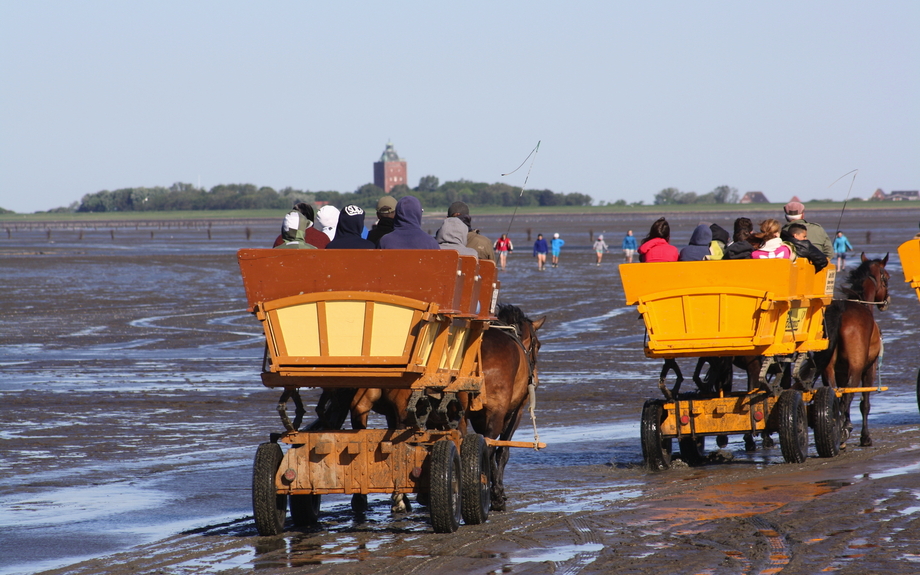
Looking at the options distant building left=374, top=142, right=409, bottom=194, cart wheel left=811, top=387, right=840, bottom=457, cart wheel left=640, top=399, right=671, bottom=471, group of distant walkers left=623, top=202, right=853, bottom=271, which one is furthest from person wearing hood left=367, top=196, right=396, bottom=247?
distant building left=374, top=142, right=409, bottom=194

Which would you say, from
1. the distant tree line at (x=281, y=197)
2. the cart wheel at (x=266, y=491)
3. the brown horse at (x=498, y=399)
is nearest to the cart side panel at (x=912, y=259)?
the brown horse at (x=498, y=399)

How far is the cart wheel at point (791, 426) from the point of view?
981 centimetres

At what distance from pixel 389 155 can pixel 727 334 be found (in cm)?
17464

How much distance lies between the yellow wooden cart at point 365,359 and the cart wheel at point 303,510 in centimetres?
4

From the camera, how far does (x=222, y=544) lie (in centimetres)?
704

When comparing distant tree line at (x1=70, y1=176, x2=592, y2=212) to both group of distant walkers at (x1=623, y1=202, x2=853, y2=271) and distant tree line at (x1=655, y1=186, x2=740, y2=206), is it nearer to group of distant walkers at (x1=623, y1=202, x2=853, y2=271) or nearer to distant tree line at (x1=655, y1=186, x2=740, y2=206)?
distant tree line at (x1=655, y1=186, x2=740, y2=206)

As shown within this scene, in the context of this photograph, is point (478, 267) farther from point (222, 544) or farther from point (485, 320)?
point (222, 544)

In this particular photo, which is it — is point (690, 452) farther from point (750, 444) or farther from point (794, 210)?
point (794, 210)

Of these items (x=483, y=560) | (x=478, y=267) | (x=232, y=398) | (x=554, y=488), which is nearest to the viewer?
(x=483, y=560)

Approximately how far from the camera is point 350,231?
7.66 m

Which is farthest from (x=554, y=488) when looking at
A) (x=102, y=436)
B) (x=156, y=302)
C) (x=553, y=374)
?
(x=156, y=302)

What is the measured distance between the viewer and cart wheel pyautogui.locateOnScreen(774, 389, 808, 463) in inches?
386

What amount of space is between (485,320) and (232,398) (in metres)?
6.57

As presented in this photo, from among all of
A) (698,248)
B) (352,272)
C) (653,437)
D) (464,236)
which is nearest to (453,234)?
(464,236)
